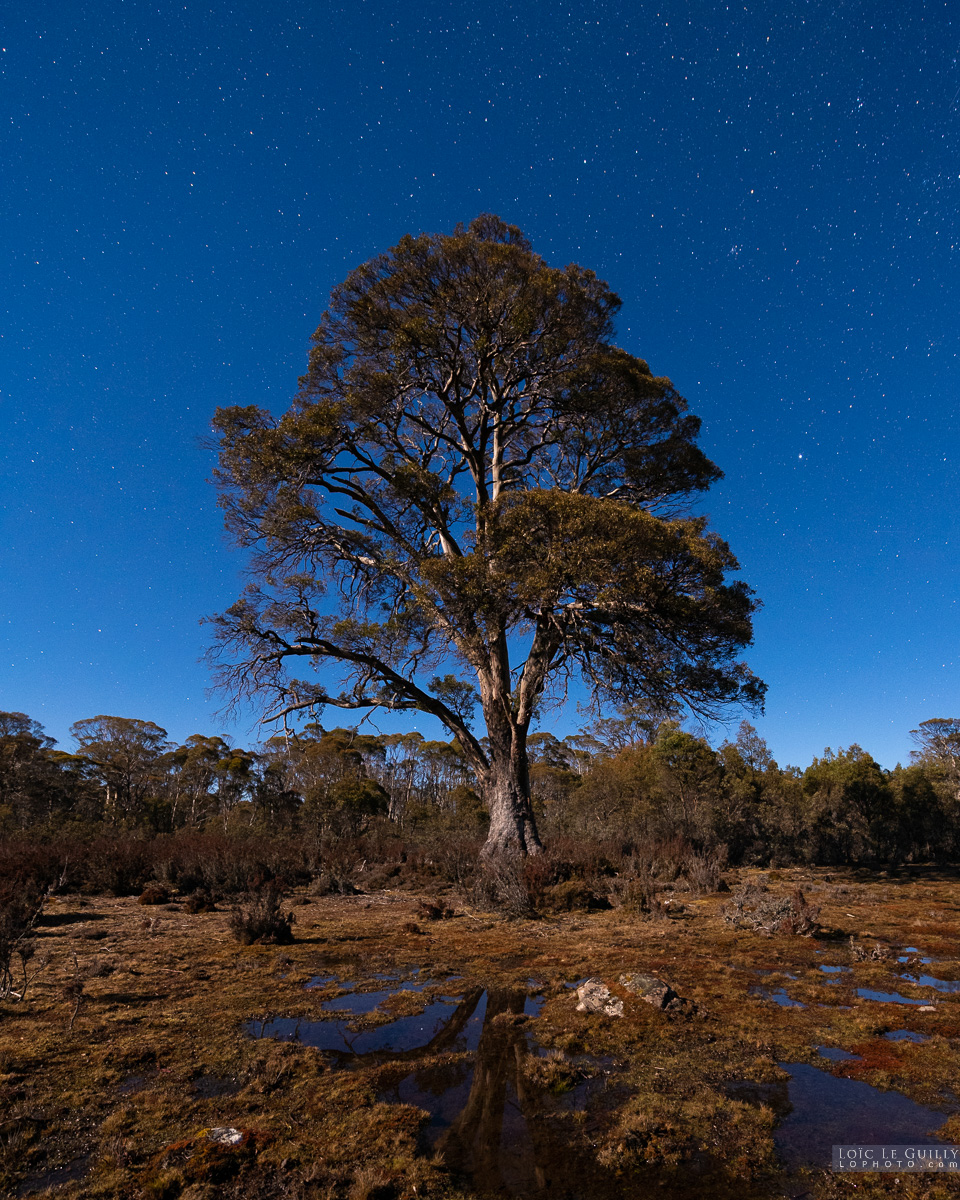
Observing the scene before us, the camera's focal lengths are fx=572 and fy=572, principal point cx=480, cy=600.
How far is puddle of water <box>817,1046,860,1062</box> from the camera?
11.1 ft

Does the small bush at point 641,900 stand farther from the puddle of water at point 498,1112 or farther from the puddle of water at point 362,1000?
the puddle of water at point 498,1112

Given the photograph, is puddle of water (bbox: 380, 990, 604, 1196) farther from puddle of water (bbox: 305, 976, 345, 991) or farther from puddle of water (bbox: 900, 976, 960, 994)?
puddle of water (bbox: 900, 976, 960, 994)

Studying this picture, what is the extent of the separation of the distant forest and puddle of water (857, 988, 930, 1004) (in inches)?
285

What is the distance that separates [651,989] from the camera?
14.5 ft

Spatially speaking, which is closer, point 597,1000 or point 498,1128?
point 498,1128

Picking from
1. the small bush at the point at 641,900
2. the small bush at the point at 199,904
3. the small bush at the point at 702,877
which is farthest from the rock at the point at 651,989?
the small bush at the point at 199,904

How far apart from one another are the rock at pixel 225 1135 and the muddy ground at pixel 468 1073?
0.02 m

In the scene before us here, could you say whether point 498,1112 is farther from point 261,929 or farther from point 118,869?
point 118,869

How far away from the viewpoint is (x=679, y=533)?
34.4 ft

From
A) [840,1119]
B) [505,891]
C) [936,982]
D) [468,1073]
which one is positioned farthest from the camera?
[505,891]

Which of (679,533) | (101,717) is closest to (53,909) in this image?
(679,533)

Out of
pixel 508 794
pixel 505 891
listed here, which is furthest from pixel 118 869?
pixel 505 891

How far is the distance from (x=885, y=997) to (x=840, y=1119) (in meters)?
2.61

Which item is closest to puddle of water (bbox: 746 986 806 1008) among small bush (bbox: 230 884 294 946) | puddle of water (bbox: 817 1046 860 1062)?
puddle of water (bbox: 817 1046 860 1062)
